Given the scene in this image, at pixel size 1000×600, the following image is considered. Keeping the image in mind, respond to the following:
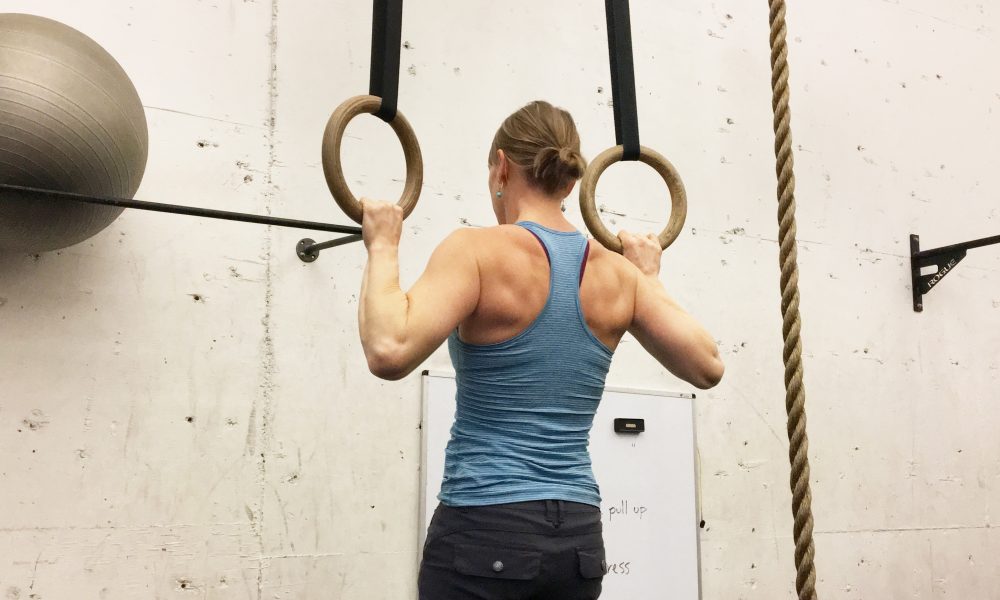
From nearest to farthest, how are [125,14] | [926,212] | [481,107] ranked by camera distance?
1. [125,14]
2. [481,107]
3. [926,212]

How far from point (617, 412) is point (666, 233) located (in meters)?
1.39

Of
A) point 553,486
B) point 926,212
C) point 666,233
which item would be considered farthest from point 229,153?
point 926,212

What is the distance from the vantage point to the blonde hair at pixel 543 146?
139 cm

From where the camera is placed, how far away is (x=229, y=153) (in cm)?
247

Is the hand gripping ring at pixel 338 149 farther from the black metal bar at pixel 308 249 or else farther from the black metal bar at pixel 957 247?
the black metal bar at pixel 957 247

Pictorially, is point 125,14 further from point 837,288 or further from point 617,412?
point 837,288

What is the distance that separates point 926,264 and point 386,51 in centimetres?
307

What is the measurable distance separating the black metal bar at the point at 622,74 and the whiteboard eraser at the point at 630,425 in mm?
1489

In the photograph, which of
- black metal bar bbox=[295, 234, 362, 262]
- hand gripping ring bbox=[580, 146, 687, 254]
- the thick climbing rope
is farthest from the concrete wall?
the thick climbing rope

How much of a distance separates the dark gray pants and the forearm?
0.26 m

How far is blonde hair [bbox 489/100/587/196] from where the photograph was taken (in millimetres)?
1386

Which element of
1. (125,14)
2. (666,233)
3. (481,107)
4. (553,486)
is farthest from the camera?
(481,107)

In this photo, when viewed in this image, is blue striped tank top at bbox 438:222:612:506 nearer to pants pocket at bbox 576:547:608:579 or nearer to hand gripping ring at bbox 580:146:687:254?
pants pocket at bbox 576:547:608:579

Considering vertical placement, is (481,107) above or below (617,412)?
above
